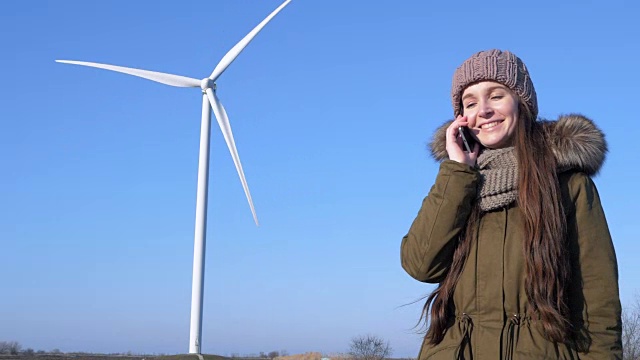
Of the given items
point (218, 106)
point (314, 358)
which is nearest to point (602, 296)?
point (218, 106)

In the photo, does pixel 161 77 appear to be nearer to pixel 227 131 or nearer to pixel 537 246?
pixel 227 131

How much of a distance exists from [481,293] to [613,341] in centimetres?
60

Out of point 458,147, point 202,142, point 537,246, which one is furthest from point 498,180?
point 202,142

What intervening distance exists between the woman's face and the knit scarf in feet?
0.36

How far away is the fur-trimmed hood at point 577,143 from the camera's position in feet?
12.8

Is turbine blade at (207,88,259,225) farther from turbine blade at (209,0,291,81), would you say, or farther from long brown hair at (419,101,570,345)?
long brown hair at (419,101,570,345)

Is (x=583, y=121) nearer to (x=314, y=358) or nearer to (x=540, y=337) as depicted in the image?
(x=540, y=337)

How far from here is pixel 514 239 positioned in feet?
12.4

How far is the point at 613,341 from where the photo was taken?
3639mm

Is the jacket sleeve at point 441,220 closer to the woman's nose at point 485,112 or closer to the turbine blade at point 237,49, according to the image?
the woman's nose at point 485,112

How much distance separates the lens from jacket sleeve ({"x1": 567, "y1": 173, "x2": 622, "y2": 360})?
142 inches

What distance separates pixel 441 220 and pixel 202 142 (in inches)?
836

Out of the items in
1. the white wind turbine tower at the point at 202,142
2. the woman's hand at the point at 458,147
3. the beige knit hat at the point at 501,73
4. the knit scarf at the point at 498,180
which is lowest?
the knit scarf at the point at 498,180

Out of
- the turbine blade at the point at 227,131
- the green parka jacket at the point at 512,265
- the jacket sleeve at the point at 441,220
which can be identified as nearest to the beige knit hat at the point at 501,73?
the green parka jacket at the point at 512,265
